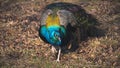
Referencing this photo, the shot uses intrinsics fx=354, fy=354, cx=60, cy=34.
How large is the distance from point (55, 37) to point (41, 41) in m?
1.89

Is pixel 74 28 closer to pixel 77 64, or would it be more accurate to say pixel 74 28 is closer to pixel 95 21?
pixel 77 64

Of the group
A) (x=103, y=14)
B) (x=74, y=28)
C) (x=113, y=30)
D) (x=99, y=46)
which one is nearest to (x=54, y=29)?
(x=74, y=28)

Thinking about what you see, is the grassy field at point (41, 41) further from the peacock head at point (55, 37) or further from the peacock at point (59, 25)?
the peacock head at point (55, 37)

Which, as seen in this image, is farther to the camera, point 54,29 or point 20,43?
point 20,43

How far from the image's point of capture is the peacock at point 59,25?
28.8ft

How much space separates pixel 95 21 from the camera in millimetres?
11609

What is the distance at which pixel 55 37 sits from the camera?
873 cm

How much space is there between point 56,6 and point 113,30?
2.38 metres

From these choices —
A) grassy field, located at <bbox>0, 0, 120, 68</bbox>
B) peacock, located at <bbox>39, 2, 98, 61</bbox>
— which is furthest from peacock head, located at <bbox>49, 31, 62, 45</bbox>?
grassy field, located at <bbox>0, 0, 120, 68</bbox>

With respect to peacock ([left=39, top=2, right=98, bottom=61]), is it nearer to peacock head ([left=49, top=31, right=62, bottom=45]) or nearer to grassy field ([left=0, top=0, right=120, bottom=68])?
peacock head ([left=49, top=31, right=62, bottom=45])

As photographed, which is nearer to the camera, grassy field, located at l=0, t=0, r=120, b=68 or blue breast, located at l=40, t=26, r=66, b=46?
blue breast, located at l=40, t=26, r=66, b=46

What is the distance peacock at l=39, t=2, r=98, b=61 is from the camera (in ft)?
28.8

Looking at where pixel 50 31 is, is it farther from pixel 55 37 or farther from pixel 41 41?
pixel 41 41

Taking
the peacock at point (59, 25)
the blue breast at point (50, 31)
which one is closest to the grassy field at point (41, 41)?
the peacock at point (59, 25)
